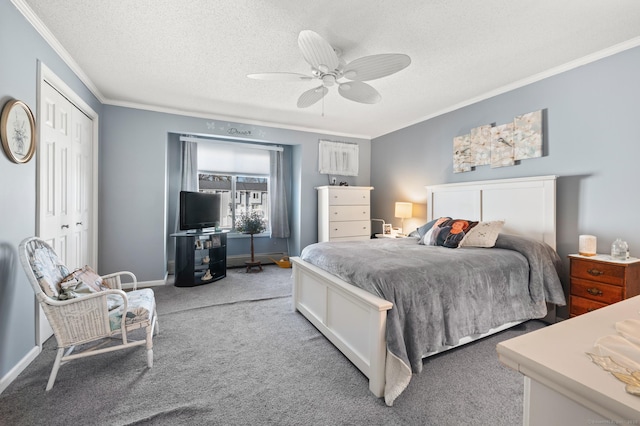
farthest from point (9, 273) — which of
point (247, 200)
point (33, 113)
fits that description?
point (247, 200)

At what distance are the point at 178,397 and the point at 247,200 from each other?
3972 millimetres

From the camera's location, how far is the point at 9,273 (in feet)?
6.15

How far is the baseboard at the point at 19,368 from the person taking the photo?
176cm

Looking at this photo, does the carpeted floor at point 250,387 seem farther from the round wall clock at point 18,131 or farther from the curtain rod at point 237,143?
the curtain rod at point 237,143

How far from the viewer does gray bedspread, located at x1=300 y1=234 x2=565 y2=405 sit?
1790mm

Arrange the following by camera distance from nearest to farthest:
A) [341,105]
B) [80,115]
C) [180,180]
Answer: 1. [80,115]
2. [341,105]
3. [180,180]

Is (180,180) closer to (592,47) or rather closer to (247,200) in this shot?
(247,200)

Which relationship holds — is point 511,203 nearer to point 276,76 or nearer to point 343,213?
point 343,213

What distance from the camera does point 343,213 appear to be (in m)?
4.92

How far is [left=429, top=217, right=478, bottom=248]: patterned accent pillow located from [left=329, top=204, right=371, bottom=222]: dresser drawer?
6.39 ft

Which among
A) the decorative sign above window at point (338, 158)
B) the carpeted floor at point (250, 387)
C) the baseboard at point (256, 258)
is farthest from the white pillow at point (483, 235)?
the baseboard at point (256, 258)

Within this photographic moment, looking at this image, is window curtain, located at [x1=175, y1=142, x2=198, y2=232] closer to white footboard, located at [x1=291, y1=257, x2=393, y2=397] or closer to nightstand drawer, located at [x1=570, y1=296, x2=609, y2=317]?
white footboard, located at [x1=291, y1=257, x2=393, y2=397]

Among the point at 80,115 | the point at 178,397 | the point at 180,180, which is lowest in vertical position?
the point at 178,397

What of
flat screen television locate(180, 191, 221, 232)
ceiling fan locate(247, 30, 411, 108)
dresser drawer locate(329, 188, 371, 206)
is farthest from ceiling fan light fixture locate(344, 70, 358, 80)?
flat screen television locate(180, 191, 221, 232)
